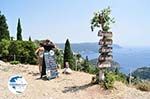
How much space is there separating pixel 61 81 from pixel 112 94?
2.94 meters

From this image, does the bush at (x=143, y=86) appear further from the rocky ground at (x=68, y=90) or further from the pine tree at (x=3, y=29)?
the pine tree at (x=3, y=29)

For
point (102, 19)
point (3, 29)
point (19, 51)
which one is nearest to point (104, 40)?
point (102, 19)

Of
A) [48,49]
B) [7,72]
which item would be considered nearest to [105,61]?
[48,49]

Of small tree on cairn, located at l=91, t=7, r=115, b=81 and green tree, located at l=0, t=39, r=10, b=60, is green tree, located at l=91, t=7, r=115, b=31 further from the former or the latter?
green tree, located at l=0, t=39, r=10, b=60

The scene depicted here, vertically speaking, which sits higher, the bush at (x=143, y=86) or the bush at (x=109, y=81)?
the bush at (x=109, y=81)

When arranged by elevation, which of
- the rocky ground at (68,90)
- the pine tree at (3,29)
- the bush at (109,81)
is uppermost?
the pine tree at (3,29)

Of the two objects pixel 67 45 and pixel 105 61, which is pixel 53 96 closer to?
pixel 105 61

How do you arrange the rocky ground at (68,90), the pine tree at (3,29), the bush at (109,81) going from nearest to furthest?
1. the rocky ground at (68,90)
2. the bush at (109,81)
3. the pine tree at (3,29)

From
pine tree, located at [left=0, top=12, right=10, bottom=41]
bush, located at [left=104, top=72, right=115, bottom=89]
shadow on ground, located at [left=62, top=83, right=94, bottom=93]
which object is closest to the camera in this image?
bush, located at [left=104, top=72, right=115, bottom=89]

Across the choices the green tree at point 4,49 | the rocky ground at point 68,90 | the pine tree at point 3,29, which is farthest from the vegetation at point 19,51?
the pine tree at point 3,29

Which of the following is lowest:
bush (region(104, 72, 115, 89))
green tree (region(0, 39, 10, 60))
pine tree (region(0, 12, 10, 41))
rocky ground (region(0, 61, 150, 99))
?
rocky ground (region(0, 61, 150, 99))

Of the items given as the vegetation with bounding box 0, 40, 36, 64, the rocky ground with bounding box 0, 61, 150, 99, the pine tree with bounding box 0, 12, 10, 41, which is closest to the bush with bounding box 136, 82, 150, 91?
the rocky ground with bounding box 0, 61, 150, 99

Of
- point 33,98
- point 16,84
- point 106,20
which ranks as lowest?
point 33,98

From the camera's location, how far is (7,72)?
19.1 meters
